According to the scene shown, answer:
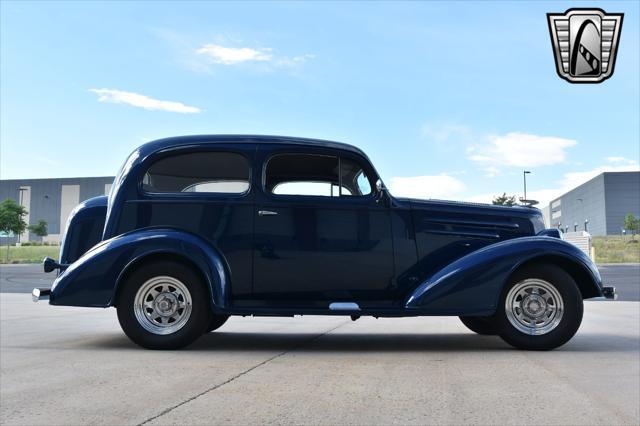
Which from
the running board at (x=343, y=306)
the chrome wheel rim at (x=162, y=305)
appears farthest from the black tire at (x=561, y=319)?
the chrome wheel rim at (x=162, y=305)

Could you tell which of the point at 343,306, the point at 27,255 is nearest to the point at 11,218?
the point at 27,255

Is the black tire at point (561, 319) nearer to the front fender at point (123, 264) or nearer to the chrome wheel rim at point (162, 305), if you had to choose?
the front fender at point (123, 264)

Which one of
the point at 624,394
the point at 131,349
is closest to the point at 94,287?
the point at 131,349

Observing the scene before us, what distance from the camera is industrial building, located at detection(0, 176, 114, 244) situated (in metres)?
82.7

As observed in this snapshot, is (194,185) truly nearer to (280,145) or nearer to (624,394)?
(280,145)

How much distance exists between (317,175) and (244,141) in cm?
83

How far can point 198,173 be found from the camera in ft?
19.1

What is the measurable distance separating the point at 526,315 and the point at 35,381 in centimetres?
425

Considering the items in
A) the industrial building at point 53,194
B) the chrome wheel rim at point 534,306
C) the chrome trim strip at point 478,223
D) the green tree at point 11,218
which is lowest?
the chrome wheel rim at point 534,306

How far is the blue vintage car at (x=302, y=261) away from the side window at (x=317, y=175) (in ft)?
Answer: 0.07

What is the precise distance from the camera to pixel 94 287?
5410 millimetres

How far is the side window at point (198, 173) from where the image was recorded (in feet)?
18.9

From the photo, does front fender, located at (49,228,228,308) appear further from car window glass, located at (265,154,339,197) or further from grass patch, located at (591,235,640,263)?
grass patch, located at (591,235,640,263)

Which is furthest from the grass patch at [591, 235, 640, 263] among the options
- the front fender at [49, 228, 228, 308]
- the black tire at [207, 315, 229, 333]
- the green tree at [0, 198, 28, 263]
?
the green tree at [0, 198, 28, 263]
